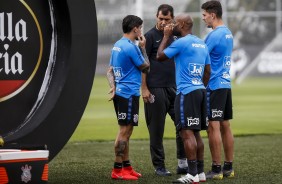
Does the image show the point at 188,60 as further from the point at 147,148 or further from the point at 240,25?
the point at 240,25

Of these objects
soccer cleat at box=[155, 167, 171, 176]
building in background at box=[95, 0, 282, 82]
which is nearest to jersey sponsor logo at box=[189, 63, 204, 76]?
soccer cleat at box=[155, 167, 171, 176]

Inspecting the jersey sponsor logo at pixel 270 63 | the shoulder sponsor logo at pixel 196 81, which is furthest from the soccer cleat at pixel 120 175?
the jersey sponsor logo at pixel 270 63

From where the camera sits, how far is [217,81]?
979 cm

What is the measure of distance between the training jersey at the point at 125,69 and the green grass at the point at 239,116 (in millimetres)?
5544

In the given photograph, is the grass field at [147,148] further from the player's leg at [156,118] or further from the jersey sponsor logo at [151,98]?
the jersey sponsor logo at [151,98]

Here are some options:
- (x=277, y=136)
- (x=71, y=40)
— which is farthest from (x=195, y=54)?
(x=277, y=136)

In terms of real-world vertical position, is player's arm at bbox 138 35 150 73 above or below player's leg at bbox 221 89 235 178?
above

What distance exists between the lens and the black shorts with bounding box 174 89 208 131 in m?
8.95

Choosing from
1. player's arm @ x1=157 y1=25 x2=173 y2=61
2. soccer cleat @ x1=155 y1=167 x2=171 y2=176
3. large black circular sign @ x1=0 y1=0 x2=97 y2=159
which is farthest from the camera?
soccer cleat @ x1=155 y1=167 x2=171 y2=176

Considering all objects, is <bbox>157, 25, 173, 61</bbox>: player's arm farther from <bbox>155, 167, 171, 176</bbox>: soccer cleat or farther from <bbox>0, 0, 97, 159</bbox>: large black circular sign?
<bbox>155, 167, 171, 176</bbox>: soccer cleat

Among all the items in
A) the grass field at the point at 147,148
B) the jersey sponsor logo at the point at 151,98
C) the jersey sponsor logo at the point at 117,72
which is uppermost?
the jersey sponsor logo at the point at 117,72

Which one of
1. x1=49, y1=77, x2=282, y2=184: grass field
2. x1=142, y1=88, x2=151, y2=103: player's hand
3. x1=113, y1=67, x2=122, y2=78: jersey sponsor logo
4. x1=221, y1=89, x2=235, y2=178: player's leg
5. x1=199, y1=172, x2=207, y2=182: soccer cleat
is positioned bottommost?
x1=49, y1=77, x2=282, y2=184: grass field

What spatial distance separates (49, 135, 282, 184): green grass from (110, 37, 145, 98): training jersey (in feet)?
3.32

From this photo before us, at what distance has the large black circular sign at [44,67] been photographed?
7.41 metres
